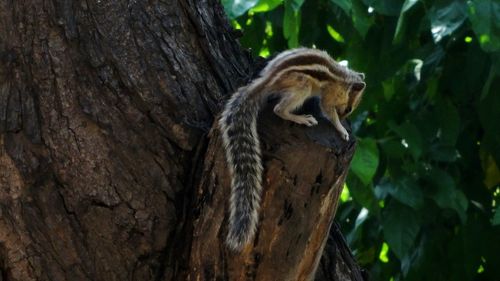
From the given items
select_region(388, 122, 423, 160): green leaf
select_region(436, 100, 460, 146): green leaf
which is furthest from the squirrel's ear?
select_region(436, 100, 460, 146): green leaf

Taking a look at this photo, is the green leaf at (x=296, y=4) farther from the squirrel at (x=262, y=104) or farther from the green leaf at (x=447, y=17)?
the green leaf at (x=447, y=17)

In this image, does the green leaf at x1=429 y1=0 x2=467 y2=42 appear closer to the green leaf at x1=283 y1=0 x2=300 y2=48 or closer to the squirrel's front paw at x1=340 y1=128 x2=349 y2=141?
the green leaf at x1=283 y1=0 x2=300 y2=48

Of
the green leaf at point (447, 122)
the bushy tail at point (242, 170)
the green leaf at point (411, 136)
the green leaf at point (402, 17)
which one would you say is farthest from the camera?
the green leaf at point (447, 122)

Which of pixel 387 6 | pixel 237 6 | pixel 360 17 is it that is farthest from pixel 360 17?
pixel 237 6

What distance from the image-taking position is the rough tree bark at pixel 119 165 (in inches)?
132

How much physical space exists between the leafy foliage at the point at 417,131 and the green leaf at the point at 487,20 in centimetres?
39

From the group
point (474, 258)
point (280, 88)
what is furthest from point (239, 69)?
point (474, 258)

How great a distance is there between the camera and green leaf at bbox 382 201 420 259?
16.6 feet

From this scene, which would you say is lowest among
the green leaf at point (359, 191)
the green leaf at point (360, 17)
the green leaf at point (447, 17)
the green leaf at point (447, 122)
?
the green leaf at point (447, 122)

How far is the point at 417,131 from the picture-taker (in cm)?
517

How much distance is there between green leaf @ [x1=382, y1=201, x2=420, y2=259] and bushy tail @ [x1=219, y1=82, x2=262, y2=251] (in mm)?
1672

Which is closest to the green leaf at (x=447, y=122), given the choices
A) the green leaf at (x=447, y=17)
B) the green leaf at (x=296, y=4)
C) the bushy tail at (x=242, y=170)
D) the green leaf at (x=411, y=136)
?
the green leaf at (x=411, y=136)

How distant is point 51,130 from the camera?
3520mm

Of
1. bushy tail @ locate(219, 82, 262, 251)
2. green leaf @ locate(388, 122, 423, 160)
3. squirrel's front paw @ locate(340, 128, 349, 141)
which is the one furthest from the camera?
green leaf @ locate(388, 122, 423, 160)
